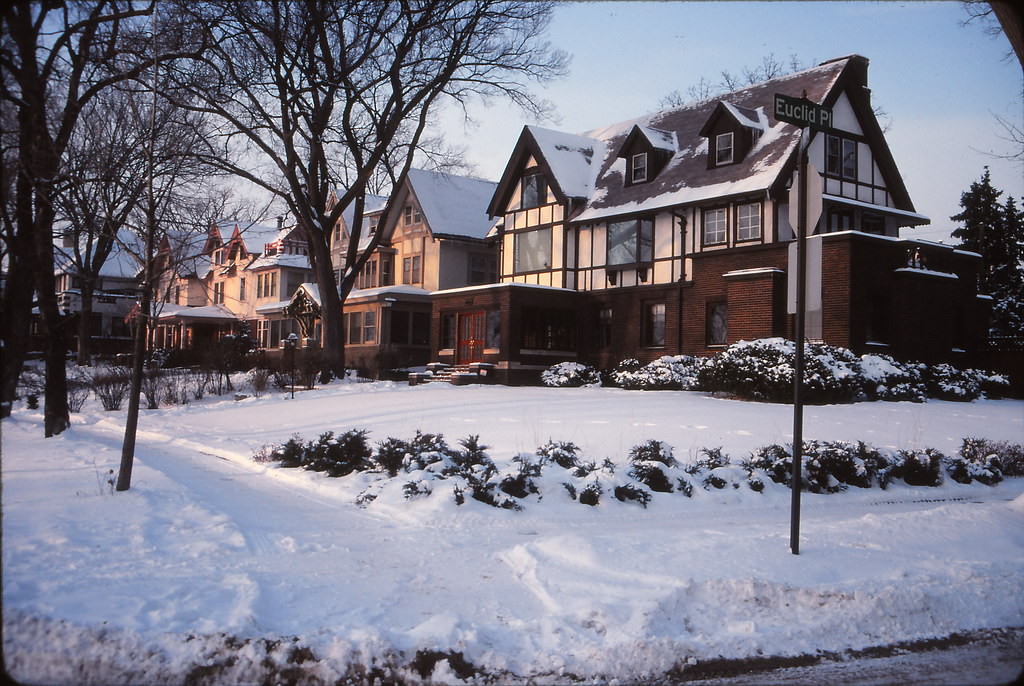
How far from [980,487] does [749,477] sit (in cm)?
393

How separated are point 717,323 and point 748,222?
3.60 metres

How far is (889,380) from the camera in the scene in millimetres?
22188

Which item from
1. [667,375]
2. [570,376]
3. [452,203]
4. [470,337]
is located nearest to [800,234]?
[667,375]

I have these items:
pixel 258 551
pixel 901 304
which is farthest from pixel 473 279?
pixel 258 551

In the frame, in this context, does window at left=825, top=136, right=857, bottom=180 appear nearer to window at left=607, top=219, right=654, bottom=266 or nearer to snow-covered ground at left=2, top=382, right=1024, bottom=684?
window at left=607, top=219, right=654, bottom=266

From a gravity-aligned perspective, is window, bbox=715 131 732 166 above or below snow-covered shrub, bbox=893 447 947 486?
above

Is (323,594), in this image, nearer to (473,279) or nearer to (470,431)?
(470,431)

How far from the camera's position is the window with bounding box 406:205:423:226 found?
4164 cm

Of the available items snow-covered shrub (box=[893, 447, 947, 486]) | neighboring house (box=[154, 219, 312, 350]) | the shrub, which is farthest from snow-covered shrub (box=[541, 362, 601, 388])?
neighboring house (box=[154, 219, 312, 350])

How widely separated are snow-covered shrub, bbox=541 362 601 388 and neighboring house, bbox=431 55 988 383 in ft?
7.18

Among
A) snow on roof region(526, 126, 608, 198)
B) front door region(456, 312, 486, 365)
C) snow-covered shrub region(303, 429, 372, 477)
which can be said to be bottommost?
snow-covered shrub region(303, 429, 372, 477)

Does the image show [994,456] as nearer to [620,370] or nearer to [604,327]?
[620,370]

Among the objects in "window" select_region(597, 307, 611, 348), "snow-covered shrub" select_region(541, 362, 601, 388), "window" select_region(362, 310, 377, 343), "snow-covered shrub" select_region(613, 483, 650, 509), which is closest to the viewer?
"snow-covered shrub" select_region(613, 483, 650, 509)

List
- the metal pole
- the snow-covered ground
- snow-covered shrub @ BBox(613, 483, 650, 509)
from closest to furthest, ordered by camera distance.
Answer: the snow-covered ground → the metal pole → snow-covered shrub @ BBox(613, 483, 650, 509)
